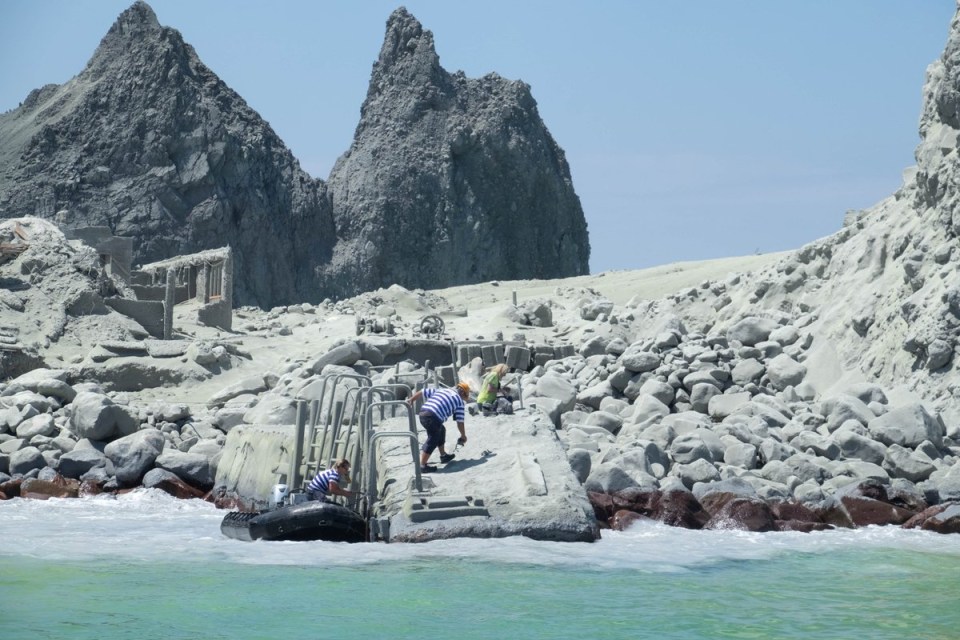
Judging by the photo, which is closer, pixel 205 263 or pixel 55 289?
pixel 55 289

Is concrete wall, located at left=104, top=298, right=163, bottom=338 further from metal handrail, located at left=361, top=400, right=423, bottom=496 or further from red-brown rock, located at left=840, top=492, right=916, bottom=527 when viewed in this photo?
red-brown rock, located at left=840, top=492, right=916, bottom=527

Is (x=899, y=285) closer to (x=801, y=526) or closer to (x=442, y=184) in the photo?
A: (x=801, y=526)

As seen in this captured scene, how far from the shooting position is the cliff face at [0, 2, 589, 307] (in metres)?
56.3

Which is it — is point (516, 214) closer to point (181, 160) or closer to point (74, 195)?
point (181, 160)

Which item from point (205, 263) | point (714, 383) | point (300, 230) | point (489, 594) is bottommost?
point (489, 594)

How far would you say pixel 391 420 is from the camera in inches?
601

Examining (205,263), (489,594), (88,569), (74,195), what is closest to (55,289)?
(205,263)

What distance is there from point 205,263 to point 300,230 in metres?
27.6

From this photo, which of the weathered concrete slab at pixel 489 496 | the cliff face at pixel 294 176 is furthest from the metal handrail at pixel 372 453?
the cliff face at pixel 294 176

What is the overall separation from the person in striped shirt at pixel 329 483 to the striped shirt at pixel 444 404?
1.03 metres

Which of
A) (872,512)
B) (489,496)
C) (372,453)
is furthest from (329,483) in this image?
(872,512)

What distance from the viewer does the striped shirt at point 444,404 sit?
1289cm

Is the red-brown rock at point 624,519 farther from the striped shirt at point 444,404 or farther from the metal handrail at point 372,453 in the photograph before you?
the metal handrail at point 372,453

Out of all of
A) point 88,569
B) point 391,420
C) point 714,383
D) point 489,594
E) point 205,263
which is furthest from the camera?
point 205,263
